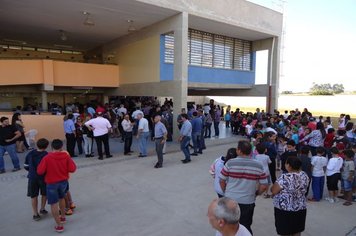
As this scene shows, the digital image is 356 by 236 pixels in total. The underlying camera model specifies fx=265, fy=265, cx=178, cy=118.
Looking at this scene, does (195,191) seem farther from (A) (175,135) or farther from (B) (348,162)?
(A) (175,135)

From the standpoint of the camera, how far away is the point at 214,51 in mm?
17000

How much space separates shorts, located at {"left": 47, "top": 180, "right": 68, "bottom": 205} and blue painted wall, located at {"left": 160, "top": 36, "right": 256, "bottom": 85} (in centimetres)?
1000

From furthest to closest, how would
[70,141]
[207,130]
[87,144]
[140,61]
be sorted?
[140,61]
[207,130]
[87,144]
[70,141]

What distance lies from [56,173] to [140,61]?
38.6 feet

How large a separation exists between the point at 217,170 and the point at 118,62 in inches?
583

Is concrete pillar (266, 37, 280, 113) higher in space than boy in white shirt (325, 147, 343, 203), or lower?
higher

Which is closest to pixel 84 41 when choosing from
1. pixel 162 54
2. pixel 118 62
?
pixel 118 62

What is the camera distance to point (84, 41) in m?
19.1

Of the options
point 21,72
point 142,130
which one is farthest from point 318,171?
point 21,72

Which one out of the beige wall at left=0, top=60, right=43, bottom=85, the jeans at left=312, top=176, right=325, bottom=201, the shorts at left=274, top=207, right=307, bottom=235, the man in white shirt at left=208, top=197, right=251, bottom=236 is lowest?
the jeans at left=312, top=176, right=325, bottom=201

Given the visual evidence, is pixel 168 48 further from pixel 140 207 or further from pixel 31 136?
pixel 140 207

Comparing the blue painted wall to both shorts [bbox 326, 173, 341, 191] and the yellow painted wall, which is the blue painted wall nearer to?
the yellow painted wall

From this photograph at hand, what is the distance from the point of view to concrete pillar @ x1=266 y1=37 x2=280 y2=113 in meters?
17.6

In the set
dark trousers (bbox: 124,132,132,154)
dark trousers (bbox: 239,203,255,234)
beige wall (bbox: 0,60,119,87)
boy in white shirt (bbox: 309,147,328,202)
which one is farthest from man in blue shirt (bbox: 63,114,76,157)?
boy in white shirt (bbox: 309,147,328,202)
